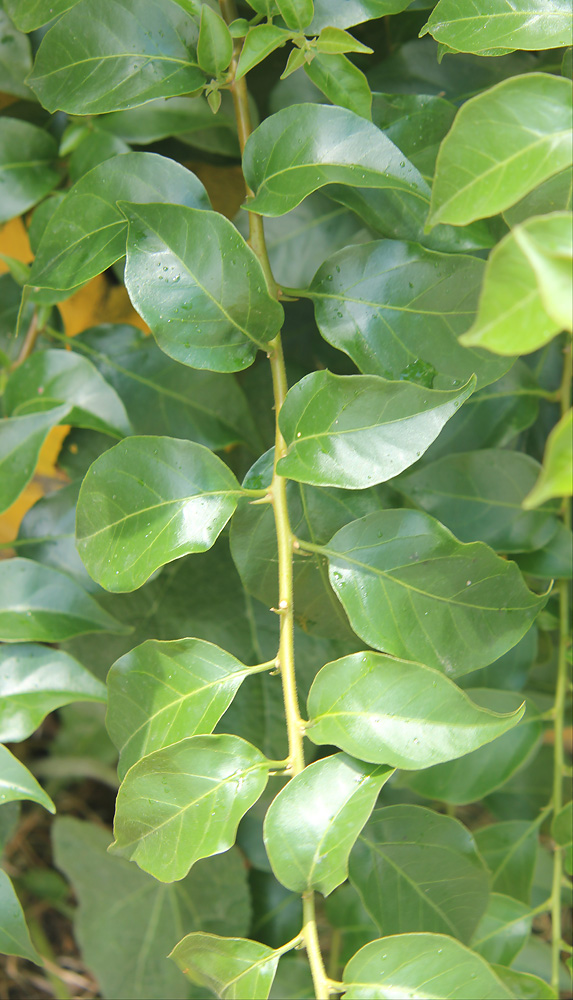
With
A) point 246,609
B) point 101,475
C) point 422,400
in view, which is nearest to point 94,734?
point 246,609

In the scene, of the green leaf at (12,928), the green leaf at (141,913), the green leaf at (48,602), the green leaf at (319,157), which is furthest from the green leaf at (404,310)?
the green leaf at (141,913)

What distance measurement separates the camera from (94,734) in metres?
1.02

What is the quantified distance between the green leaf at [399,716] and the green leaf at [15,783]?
19cm

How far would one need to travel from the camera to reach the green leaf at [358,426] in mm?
378

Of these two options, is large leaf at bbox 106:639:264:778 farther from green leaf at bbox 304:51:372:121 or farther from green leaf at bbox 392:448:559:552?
green leaf at bbox 304:51:372:121

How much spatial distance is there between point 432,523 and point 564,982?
0.53 metres

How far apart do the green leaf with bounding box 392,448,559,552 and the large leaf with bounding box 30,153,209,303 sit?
0.86ft

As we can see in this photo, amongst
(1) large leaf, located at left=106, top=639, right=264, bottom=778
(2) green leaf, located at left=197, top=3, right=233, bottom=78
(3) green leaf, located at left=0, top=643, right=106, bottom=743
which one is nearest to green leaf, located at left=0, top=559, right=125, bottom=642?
(3) green leaf, located at left=0, top=643, right=106, bottom=743

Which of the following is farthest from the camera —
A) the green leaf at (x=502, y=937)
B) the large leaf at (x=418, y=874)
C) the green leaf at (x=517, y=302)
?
the green leaf at (x=502, y=937)

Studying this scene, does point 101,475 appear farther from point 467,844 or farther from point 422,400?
point 467,844

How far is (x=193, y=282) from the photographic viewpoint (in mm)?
423

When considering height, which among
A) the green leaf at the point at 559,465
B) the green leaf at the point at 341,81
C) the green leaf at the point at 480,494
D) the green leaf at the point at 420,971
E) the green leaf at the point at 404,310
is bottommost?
the green leaf at the point at 420,971

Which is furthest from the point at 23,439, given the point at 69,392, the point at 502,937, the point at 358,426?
the point at 502,937

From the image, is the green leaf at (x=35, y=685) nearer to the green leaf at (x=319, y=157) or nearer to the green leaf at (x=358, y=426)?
the green leaf at (x=358, y=426)
